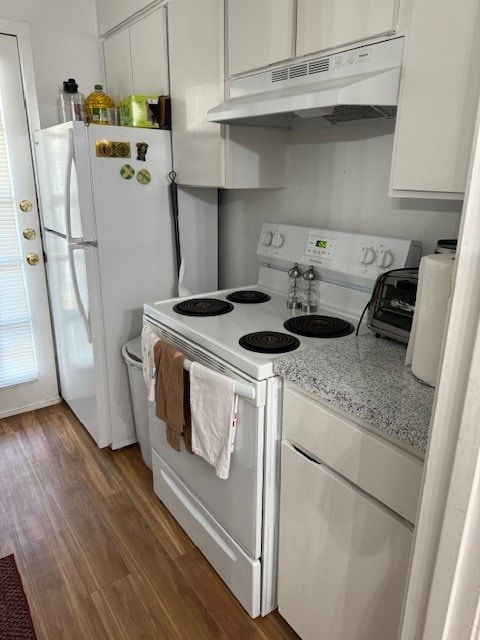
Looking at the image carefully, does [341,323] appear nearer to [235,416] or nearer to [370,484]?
[235,416]

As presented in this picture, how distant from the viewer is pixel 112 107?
229 cm

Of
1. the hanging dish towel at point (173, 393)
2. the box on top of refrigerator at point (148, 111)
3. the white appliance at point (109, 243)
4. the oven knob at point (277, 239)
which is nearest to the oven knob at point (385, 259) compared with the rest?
the oven knob at point (277, 239)

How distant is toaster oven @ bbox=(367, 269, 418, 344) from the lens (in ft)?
4.56

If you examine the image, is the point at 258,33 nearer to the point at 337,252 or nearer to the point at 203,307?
the point at 337,252

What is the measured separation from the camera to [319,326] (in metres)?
1.65

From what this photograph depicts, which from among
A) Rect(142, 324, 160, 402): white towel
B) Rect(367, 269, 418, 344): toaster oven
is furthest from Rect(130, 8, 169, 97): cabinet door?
Rect(367, 269, 418, 344): toaster oven

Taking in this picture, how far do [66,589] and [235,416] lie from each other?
3.23 ft

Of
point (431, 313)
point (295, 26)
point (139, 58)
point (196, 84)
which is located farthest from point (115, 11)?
point (431, 313)

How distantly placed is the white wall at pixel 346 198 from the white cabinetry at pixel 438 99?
1.21 feet

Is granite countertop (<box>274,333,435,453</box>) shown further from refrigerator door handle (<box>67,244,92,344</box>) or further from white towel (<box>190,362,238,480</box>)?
refrigerator door handle (<box>67,244,92,344</box>)

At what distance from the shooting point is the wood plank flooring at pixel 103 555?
1.57 m

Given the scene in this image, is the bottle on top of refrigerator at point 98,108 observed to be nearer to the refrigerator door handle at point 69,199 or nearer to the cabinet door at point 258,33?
the refrigerator door handle at point 69,199

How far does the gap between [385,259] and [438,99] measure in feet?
2.06

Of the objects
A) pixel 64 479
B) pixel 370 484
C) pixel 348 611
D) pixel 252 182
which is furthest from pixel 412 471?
pixel 64 479
